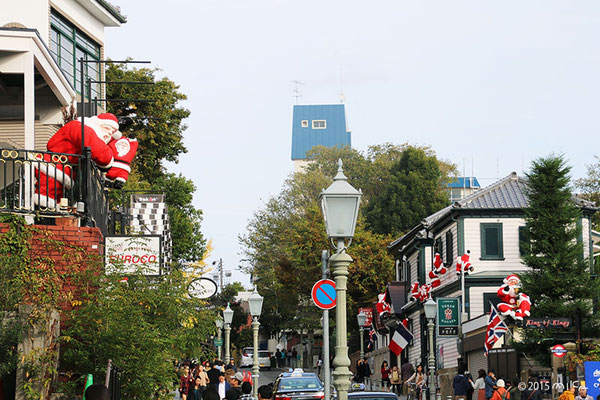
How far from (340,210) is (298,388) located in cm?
1702

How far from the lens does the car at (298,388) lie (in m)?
28.2

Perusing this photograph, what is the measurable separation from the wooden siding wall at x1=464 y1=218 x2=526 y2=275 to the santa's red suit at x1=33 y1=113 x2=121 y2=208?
3105 centimetres

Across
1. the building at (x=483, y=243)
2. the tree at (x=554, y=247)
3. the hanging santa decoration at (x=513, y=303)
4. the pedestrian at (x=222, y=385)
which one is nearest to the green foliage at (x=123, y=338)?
the pedestrian at (x=222, y=385)

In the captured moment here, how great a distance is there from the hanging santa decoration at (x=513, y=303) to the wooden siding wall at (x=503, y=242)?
519 inches

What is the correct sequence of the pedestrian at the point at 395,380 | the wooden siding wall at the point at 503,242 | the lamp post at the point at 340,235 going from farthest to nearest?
1. the wooden siding wall at the point at 503,242
2. the pedestrian at the point at 395,380
3. the lamp post at the point at 340,235

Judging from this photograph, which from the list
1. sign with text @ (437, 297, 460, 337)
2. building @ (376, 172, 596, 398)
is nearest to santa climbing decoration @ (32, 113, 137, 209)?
sign with text @ (437, 297, 460, 337)

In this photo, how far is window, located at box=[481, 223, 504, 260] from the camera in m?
47.3

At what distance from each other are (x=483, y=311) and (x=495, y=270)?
7.16 ft

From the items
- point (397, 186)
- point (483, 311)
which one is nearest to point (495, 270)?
point (483, 311)

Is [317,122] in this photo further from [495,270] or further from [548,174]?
[548,174]

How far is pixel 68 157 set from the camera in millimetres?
15766

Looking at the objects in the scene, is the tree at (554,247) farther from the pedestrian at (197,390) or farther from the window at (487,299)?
the pedestrian at (197,390)

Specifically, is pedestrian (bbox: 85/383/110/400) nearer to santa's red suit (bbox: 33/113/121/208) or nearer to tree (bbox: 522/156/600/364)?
santa's red suit (bbox: 33/113/121/208)

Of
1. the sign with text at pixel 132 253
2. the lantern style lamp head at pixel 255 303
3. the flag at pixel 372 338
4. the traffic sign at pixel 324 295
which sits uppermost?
the sign with text at pixel 132 253
